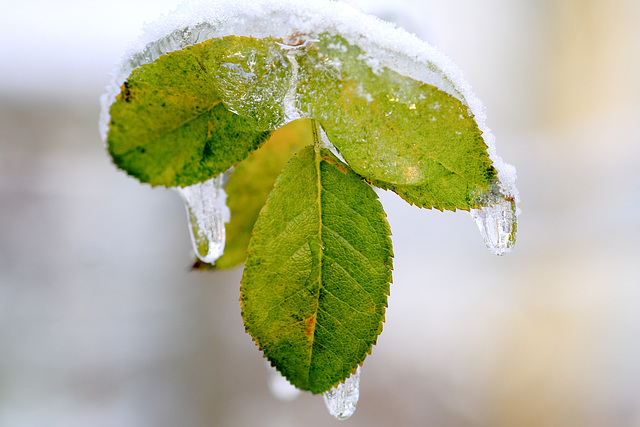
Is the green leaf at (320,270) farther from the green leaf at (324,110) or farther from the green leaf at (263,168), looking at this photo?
the green leaf at (263,168)

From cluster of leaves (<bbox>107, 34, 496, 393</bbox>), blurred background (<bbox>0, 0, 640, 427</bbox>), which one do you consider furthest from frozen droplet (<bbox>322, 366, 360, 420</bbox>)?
blurred background (<bbox>0, 0, 640, 427</bbox>)

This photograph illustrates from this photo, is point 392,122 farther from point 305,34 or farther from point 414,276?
point 414,276

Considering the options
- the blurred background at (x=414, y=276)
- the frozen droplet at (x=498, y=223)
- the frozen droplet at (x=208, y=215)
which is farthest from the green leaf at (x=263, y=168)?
the blurred background at (x=414, y=276)

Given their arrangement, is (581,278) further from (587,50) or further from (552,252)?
(587,50)

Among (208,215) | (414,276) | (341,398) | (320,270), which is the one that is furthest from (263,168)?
(414,276)

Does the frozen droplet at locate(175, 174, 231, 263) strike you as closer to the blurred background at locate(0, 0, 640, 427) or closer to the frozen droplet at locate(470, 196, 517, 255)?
the frozen droplet at locate(470, 196, 517, 255)

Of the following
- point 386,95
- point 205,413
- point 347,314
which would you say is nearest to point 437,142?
point 386,95
